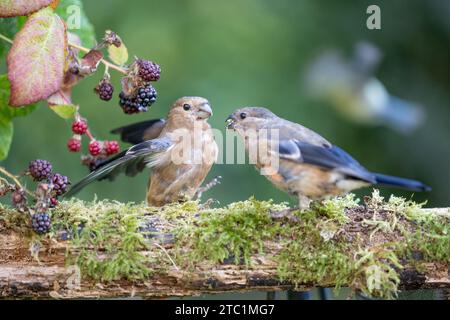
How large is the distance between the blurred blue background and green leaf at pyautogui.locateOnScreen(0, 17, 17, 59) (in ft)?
10.3

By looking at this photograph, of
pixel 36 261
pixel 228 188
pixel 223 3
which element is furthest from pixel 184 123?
pixel 223 3

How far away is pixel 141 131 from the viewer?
16.5ft

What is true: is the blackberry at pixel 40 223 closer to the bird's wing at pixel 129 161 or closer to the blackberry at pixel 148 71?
the bird's wing at pixel 129 161

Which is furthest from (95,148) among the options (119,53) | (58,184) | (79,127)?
(119,53)

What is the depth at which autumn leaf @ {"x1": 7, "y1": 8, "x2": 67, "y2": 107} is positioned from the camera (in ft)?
10.2

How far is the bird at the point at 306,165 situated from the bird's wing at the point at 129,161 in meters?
0.71

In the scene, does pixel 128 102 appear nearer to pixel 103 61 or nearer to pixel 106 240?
pixel 103 61

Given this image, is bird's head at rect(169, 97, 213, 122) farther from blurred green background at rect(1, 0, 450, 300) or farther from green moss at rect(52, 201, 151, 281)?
blurred green background at rect(1, 0, 450, 300)

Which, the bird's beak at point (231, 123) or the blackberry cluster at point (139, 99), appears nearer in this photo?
the blackberry cluster at point (139, 99)

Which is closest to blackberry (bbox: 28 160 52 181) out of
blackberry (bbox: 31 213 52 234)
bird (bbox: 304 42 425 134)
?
blackberry (bbox: 31 213 52 234)

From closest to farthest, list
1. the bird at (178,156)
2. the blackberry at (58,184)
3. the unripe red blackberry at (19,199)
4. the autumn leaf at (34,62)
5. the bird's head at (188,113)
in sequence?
the autumn leaf at (34,62) → the unripe red blackberry at (19,199) → the blackberry at (58,184) → the bird at (178,156) → the bird's head at (188,113)

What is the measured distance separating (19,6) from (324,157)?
159cm

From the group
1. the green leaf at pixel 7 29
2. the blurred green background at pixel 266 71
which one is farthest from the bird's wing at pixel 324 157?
the blurred green background at pixel 266 71

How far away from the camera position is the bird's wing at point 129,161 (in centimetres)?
385
